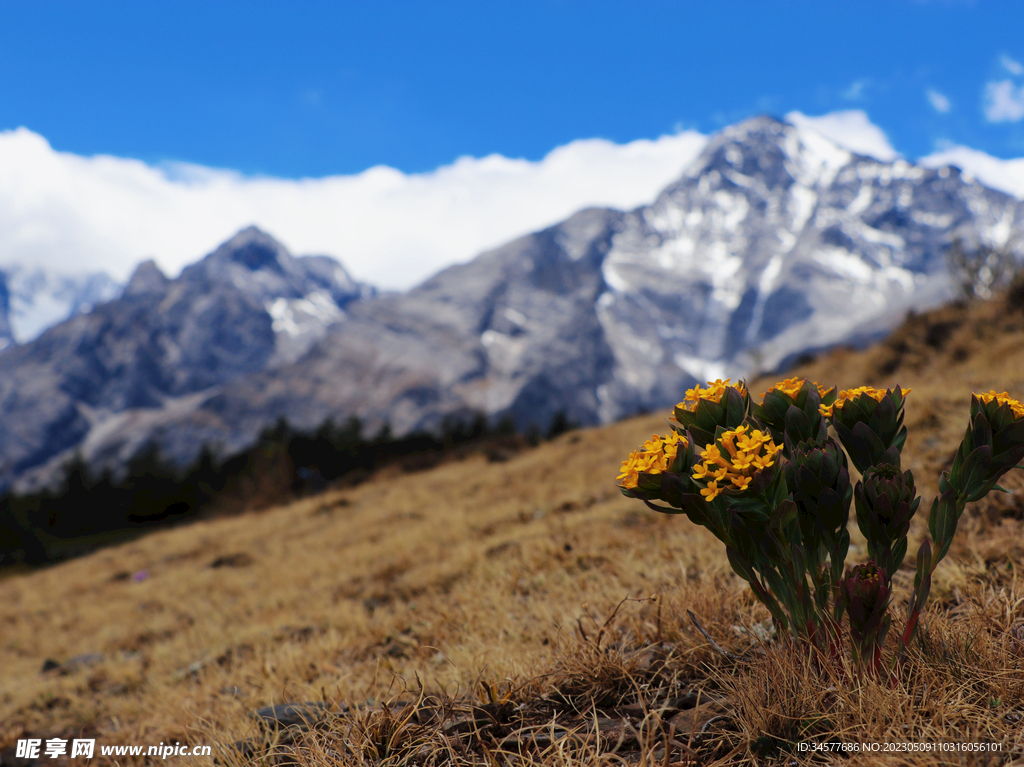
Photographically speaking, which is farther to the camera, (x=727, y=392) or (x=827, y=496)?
(x=727, y=392)

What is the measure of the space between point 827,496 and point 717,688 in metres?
0.92

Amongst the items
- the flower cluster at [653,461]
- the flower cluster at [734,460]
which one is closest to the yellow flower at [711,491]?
the flower cluster at [734,460]

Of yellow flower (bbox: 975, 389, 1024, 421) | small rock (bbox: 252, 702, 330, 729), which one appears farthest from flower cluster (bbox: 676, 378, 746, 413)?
small rock (bbox: 252, 702, 330, 729)

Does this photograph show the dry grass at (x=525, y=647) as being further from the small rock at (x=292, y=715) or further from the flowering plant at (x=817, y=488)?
the flowering plant at (x=817, y=488)

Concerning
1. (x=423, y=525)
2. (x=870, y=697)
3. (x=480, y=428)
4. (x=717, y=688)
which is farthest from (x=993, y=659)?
(x=480, y=428)

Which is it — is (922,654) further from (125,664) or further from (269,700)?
(125,664)

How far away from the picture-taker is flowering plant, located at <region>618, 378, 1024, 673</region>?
1.55m

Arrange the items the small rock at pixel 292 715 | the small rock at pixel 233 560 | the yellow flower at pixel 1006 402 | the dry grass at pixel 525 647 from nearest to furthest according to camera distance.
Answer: the yellow flower at pixel 1006 402 < the dry grass at pixel 525 647 < the small rock at pixel 292 715 < the small rock at pixel 233 560

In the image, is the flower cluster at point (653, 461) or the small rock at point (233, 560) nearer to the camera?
the flower cluster at point (653, 461)

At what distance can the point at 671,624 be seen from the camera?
8.14ft

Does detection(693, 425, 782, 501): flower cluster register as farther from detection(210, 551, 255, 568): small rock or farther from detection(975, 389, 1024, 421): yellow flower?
detection(210, 551, 255, 568): small rock

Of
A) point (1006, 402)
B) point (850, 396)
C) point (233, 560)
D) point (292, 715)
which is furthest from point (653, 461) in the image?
point (233, 560)

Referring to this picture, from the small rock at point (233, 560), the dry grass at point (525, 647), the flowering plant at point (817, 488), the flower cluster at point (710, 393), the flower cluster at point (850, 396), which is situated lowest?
the small rock at point (233, 560)

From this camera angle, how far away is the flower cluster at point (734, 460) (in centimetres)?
148
